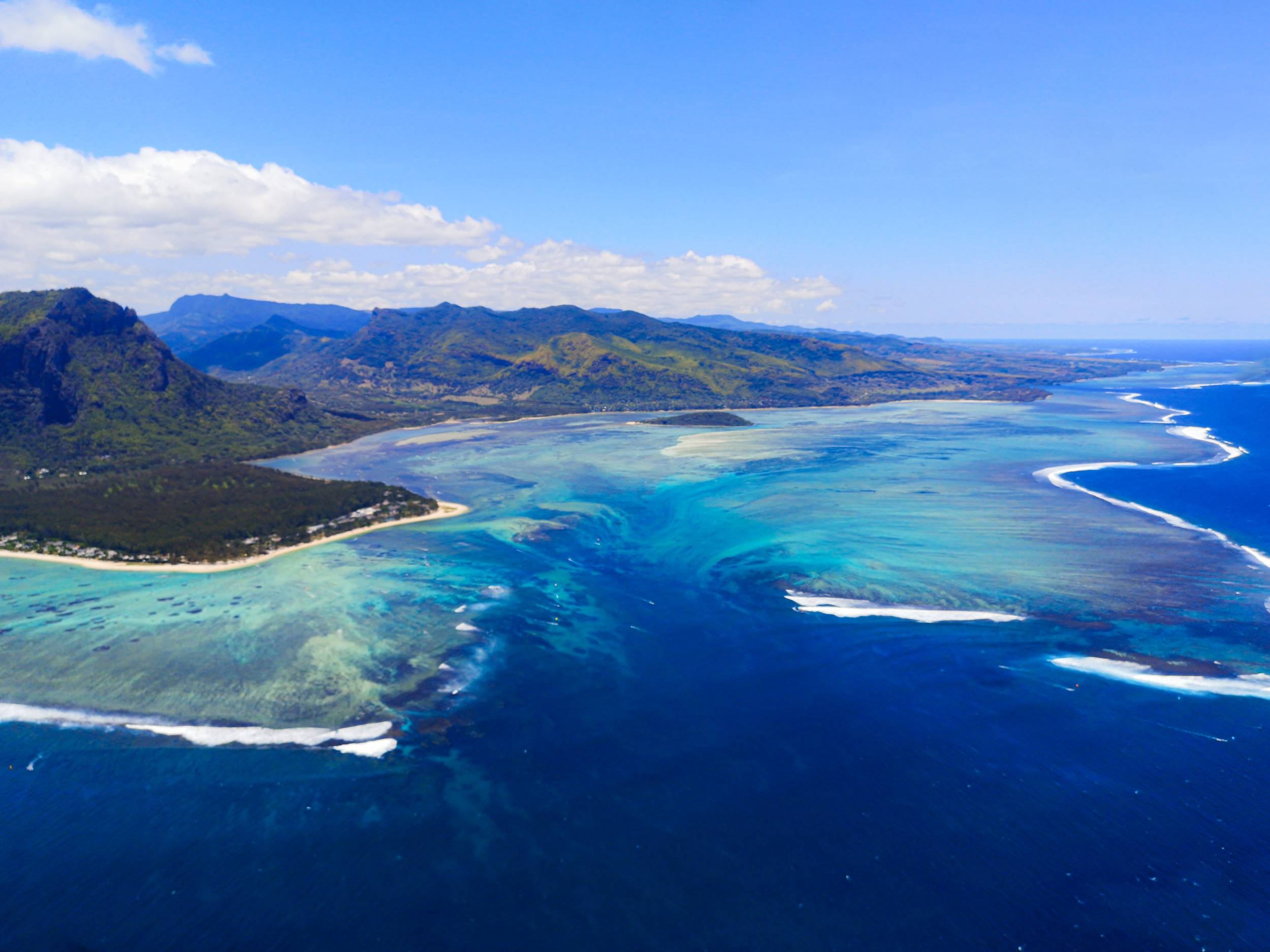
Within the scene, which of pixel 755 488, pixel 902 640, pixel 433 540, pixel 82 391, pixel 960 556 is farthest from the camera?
pixel 82 391

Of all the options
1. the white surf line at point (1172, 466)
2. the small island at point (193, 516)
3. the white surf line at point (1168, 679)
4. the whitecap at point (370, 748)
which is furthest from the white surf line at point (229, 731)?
the white surf line at point (1172, 466)

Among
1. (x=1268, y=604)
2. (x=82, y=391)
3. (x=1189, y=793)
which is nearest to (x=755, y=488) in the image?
(x=1268, y=604)

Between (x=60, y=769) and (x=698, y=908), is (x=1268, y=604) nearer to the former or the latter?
(x=698, y=908)

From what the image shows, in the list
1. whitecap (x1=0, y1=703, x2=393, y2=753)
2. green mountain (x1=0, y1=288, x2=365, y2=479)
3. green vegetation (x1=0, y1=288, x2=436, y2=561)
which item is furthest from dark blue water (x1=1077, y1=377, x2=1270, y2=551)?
green mountain (x1=0, y1=288, x2=365, y2=479)

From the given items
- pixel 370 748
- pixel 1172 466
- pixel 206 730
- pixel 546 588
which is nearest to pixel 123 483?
pixel 546 588

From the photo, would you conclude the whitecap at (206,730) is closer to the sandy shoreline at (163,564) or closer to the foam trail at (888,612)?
the sandy shoreline at (163,564)

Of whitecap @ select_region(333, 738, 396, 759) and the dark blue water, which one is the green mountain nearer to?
whitecap @ select_region(333, 738, 396, 759)

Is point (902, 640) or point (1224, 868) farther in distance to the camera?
point (902, 640)
